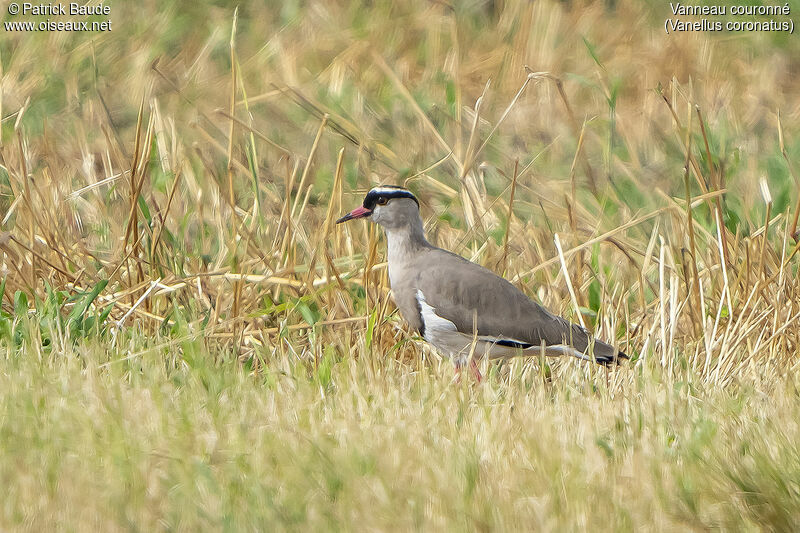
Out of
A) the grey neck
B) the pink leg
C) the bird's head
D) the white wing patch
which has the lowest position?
the pink leg

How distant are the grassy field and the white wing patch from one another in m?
0.16

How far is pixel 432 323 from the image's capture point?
4.87m

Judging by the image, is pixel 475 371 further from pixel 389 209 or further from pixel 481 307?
pixel 389 209

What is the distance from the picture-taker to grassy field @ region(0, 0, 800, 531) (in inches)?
130

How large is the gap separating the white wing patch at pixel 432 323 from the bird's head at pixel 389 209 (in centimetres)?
43

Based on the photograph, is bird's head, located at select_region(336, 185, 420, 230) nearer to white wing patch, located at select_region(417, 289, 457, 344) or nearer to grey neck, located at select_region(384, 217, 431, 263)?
grey neck, located at select_region(384, 217, 431, 263)

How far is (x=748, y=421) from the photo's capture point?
3.73m

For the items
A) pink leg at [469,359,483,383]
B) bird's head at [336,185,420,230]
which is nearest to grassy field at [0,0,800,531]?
pink leg at [469,359,483,383]

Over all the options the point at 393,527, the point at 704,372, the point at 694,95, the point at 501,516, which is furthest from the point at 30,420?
the point at 694,95

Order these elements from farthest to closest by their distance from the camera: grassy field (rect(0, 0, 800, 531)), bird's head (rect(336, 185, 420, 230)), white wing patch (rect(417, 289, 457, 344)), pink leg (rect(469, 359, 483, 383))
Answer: bird's head (rect(336, 185, 420, 230))
white wing patch (rect(417, 289, 457, 344))
pink leg (rect(469, 359, 483, 383))
grassy field (rect(0, 0, 800, 531))

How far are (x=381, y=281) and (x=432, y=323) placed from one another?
76 cm

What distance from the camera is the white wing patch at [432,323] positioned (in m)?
4.86

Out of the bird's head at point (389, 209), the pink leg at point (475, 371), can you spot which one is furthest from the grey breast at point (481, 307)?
the bird's head at point (389, 209)

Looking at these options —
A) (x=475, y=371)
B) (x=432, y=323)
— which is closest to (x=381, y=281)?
(x=432, y=323)
